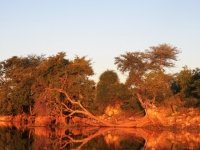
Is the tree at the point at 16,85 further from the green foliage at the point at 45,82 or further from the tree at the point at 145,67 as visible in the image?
the tree at the point at 145,67

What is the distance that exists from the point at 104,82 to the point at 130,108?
5.52 m

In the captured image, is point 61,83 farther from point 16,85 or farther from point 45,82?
point 16,85

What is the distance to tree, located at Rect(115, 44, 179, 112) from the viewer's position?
4775cm

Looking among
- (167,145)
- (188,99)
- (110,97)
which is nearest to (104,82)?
(110,97)

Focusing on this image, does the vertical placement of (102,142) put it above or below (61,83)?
below

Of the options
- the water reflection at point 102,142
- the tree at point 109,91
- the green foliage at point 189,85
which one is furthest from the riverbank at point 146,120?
the water reflection at point 102,142

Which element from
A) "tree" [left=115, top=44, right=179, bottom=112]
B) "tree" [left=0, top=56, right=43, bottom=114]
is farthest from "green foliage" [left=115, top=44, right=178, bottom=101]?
"tree" [left=0, top=56, right=43, bottom=114]

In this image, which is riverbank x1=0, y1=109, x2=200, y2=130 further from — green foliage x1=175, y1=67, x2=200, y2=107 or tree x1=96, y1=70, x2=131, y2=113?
tree x1=96, y1=70, x2=131, y2=113

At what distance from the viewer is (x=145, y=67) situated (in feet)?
159

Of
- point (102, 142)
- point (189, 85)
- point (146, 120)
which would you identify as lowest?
point (102, 142)

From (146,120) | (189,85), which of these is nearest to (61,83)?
(146,120)

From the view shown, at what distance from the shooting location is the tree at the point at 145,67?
47.8m

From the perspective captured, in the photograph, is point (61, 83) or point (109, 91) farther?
point (109, 91)

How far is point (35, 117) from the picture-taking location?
171 ft
